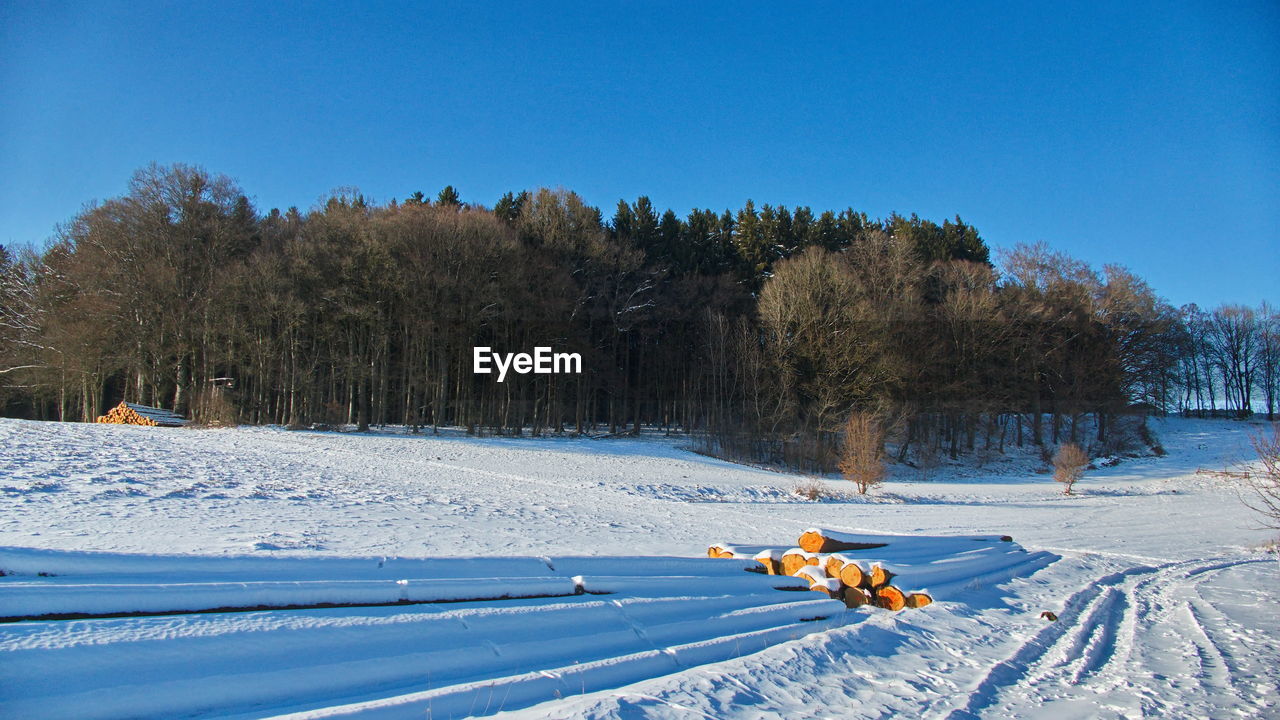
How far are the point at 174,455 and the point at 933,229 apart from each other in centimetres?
5455

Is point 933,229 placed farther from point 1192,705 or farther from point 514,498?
point 1192,705

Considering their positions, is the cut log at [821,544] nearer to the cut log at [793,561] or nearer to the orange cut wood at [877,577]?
the cut log at [793,561]

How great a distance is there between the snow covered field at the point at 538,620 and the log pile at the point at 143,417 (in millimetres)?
16944

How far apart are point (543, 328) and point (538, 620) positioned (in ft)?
109

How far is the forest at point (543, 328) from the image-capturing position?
33.3 metres

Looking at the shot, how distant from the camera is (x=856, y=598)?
7.76 m

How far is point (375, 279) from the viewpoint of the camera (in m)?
35.0

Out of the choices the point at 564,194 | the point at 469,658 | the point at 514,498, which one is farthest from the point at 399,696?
the point at 564,194

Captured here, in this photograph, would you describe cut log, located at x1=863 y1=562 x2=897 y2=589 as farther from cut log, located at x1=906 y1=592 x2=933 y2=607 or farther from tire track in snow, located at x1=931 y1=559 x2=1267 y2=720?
tire track in snow, located at x1=931 y1=559 x2=1267 y2=720

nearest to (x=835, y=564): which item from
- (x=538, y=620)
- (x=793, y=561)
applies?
(x=793, y=561)

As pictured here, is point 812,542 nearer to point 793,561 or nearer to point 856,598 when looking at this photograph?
point 793,561

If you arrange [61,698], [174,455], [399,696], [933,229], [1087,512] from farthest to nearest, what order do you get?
[933,229], [1087,512], [174,455], [399,696], [61,698]

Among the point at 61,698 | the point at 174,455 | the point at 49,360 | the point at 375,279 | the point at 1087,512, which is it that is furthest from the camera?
the point at 375,279

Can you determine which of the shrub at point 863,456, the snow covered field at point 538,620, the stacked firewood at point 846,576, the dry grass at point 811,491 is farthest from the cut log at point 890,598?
the shrub at point 863,456
